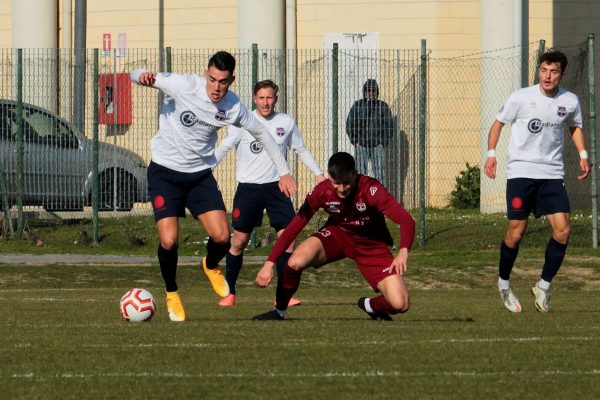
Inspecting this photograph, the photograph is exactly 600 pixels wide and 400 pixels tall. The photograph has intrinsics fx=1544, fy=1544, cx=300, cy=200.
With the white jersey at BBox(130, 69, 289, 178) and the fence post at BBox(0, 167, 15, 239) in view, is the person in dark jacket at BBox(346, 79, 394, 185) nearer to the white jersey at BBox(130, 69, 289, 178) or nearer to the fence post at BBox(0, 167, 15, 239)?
the fence post at BBox(0, 167, 15, 239)

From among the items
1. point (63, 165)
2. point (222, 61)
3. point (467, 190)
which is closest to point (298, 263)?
point (222, 61)

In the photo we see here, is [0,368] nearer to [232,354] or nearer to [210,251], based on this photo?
[232,354]

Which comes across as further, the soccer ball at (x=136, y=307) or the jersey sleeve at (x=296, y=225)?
the soccer ball at (x=136, y=307)

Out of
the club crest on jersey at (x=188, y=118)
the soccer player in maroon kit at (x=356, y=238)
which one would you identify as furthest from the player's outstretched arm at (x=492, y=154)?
the club crest on jersey at (x=188, y=118)

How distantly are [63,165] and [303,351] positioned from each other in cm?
1424

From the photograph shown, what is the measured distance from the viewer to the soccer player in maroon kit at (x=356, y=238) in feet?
38.1

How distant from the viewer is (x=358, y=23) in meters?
29.8

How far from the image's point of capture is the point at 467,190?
87.9ft

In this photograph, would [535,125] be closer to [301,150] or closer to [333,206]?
[333,206]

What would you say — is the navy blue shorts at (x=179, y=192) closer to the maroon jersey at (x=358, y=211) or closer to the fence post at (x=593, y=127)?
the maroon jersey at (x=358, y=211)

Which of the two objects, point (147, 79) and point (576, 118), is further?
point (576, 118)

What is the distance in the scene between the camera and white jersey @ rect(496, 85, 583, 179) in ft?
44.9

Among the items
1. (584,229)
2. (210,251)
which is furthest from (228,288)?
(584,229)

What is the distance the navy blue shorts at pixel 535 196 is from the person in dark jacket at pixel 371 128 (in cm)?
917
